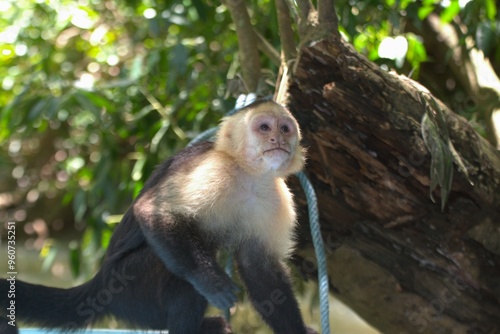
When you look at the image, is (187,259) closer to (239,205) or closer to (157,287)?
(157,287)

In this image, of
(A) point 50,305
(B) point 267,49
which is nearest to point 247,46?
(B) point 267,49

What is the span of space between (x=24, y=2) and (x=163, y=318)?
8.33ft

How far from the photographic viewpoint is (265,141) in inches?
83.7

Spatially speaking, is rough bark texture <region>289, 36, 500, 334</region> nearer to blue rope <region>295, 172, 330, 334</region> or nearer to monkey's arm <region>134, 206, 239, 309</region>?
blue rope <region>295, 172, 330, 334</region>

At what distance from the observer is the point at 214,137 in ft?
7.82

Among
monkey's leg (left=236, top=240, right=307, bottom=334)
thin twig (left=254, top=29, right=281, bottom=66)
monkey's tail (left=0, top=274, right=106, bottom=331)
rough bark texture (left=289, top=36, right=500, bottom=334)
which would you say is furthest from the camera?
thin twig (left=254, top=29, right=281, bottom=66)

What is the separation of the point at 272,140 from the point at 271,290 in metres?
0.50

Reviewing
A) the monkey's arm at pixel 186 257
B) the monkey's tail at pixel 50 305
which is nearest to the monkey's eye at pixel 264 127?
the monkey's arm at pixel 186 257

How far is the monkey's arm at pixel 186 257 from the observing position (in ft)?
6.24

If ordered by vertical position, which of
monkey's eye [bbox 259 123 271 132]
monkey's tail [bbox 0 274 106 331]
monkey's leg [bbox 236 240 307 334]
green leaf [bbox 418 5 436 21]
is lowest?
monkey's tail [bbox 0 274 106 331]

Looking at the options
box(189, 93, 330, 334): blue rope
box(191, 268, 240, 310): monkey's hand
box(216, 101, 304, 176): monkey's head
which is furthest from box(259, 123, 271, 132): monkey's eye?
box(191, 268, 240, 310): monkey's hand

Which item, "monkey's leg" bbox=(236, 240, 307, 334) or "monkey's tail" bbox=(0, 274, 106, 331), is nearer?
"monkey's tail" bbox=(0, 274, 106, 331)

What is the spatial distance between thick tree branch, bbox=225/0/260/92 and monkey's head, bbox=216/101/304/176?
704 mm

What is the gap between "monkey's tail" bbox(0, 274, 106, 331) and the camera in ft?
6.64
